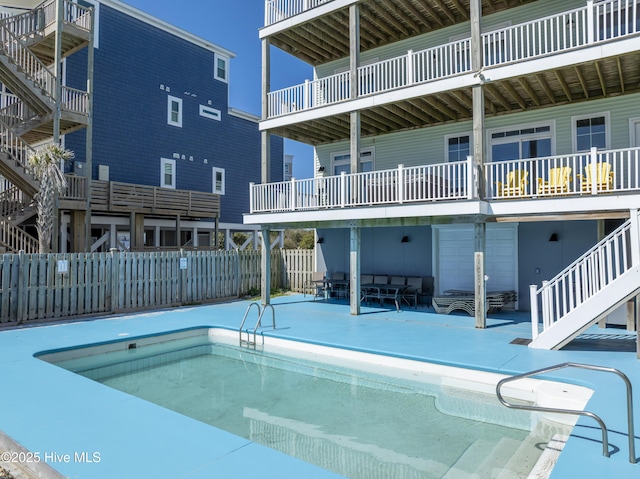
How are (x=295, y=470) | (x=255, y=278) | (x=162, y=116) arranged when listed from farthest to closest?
(x=162, y=116), (x=255, y=278), (x=295, y=470)

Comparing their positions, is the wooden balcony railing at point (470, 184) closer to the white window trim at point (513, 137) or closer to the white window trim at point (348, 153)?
the white window trim at point (513, 137)

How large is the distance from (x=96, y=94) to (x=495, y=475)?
21.3 metres

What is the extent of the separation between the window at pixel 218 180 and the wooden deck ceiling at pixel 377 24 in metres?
10.9

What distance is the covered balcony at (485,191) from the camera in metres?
9.61

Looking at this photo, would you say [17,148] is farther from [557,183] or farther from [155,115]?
[557,183]

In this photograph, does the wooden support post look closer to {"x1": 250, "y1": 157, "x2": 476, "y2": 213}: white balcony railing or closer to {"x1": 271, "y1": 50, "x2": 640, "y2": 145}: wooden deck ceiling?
{"x1": 250, "y1": 157, "x2": 476, "y2": 213}: white balcony railing

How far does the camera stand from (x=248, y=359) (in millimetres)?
9117

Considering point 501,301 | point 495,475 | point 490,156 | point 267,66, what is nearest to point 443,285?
point 501,301

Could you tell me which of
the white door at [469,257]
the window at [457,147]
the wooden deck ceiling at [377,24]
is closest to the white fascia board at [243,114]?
the wooden deck ceiling at [377,24]

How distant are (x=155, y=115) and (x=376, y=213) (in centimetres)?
1526

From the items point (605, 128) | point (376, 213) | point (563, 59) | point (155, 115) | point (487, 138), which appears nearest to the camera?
point (563, 59)

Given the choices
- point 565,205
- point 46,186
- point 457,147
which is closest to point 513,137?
point 457,147

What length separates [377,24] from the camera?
14133mm

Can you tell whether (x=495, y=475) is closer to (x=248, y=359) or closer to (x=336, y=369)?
(x=336, y=369)
